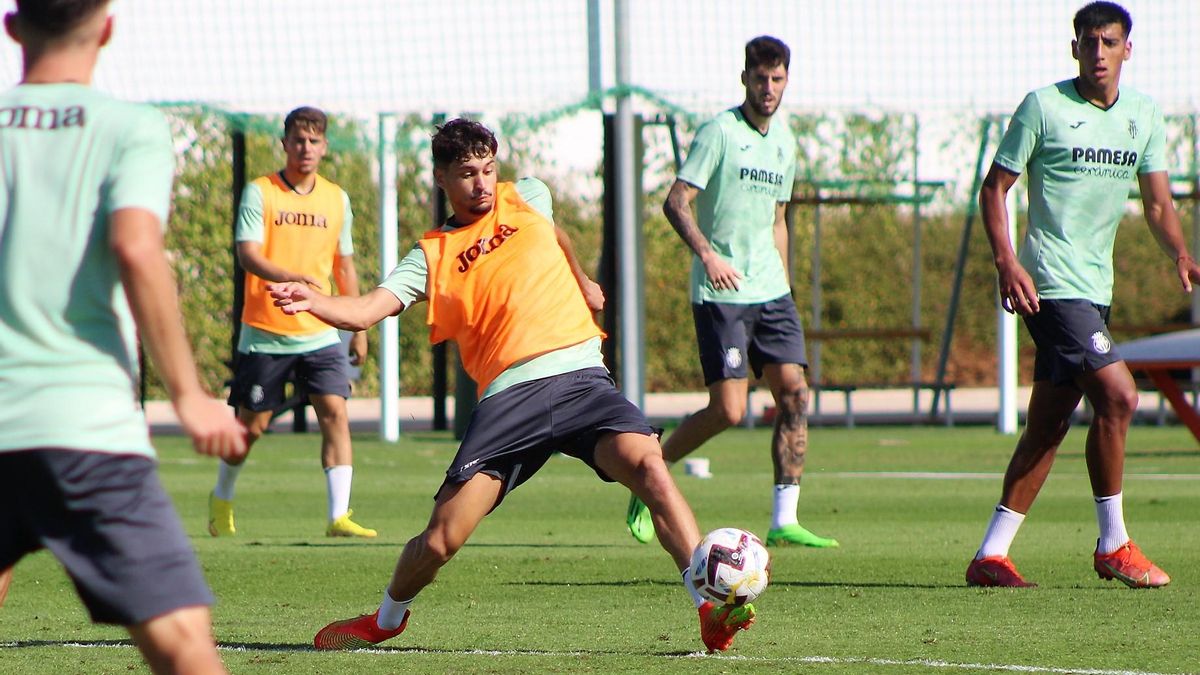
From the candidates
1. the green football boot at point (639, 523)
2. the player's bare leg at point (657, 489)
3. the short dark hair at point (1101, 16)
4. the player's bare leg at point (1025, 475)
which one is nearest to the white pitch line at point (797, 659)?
the player's bare leg at point (657, 489)

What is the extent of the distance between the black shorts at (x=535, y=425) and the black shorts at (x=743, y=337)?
3225mm

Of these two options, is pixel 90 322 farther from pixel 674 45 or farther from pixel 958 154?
pixel 958 154

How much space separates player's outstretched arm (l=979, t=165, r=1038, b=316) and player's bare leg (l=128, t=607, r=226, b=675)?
425cm

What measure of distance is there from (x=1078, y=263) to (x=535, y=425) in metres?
2.60

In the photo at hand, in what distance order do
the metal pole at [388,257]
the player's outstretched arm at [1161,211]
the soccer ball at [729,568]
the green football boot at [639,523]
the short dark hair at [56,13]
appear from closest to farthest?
the short dark hair at [56,13], the soccer ball at [729,568], the player's outstretched arm at [1161,211], the green football boot at [639,523], the metal pole at [388,257]

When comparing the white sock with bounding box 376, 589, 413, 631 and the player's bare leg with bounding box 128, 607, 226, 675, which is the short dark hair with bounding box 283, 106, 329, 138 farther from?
the player's bare leg with bounding box 128, 607, 226, 675

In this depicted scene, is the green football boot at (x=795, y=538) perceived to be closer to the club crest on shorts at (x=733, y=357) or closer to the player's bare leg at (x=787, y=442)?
the player's bare leg at (x=787, y=442)

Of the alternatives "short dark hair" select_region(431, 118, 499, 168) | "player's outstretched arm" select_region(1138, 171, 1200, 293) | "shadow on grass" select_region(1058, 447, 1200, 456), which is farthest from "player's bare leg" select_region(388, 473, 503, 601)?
"shadow on grass" select_region(1058, 447, 1200, 456)

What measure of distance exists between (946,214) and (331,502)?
20.1m

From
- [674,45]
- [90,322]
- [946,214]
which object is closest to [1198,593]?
[90,322]

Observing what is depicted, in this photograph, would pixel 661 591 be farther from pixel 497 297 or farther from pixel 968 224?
pixel 968 224

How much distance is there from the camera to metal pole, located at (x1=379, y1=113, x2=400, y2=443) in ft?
60.7

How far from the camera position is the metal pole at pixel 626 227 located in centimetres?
1700

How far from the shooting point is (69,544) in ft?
11.1
